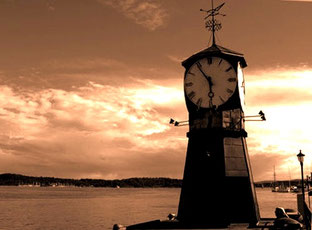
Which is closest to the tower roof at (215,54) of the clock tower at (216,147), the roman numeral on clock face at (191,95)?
the clock tower at (216,147)

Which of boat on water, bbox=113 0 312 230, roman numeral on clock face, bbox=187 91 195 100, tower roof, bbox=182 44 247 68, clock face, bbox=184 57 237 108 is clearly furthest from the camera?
roman numeral on clock face, bbox=187 91 195 100

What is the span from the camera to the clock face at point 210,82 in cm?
1912

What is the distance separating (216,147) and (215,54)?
169 inches

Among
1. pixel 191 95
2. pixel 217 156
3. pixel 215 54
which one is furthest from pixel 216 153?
pixel 215 54

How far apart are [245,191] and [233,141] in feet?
7.42

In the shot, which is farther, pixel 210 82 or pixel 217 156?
pixel 210 82

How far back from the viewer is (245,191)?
1852 cm

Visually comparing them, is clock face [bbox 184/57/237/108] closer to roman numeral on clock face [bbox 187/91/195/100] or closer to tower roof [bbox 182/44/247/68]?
roman numeral on clock face [bbox 187/91/195/100]

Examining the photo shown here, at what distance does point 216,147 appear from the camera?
1880cm

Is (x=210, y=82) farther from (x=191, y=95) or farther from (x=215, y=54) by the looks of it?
(x=215, y=54)

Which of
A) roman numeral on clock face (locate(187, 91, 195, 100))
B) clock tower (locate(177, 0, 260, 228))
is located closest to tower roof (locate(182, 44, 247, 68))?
clock tower (locate(177, 0, 260, 228))

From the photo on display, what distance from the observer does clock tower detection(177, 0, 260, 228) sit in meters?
18.3

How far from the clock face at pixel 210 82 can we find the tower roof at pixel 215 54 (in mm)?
207

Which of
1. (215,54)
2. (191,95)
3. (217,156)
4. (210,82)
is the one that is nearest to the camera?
(217,156)
